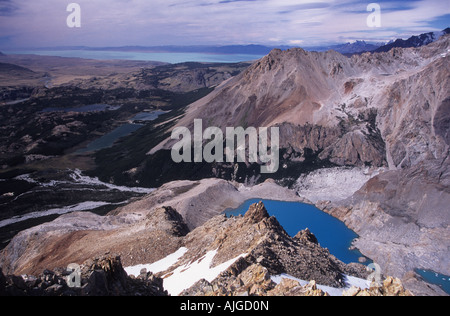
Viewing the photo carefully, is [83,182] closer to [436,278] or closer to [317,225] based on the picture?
[317,225]

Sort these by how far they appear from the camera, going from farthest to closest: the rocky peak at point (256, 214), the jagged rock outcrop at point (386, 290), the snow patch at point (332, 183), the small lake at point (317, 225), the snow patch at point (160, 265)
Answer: the snow patch at point (332, 183) < the small lake at point (317, 225) < the rocky peak at point (256, 214) < the snow patch at point (160, 265) < the jagged rock outcrop at point (386, 290)

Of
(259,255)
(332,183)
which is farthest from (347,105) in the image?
(259,255)

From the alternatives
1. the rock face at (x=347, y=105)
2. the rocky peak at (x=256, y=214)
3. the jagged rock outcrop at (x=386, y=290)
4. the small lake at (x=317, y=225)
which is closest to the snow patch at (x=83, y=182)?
the rock face at (x=347, y=105)

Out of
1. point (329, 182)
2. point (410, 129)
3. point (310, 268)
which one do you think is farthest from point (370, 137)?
point (310, 268)

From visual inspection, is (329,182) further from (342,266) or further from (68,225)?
(68,225)

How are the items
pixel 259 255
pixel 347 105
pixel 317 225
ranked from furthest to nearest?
pixel 347 105 → pixel 317 225 → pixel 259 255

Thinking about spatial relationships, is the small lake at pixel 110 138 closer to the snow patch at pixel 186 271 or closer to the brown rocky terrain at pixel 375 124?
the brown rocky terrain at pixel 375 124

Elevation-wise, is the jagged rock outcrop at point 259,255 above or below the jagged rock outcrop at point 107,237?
above

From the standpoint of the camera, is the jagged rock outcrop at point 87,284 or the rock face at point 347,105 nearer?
the jagged rock outcrop at point 87,284
